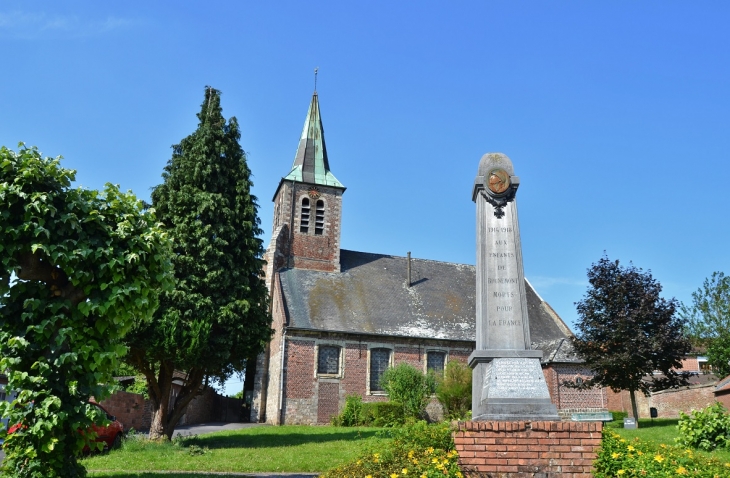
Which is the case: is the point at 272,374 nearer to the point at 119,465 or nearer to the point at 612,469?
the point at 119,465

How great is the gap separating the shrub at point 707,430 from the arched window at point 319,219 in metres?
25.5

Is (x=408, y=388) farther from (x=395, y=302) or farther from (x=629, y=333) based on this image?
(x=629, y=333)

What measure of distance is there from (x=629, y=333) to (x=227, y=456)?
14520mm

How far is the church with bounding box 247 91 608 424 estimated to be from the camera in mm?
29500

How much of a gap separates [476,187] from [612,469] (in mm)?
4128

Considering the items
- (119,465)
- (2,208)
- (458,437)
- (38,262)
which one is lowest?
(119,465)

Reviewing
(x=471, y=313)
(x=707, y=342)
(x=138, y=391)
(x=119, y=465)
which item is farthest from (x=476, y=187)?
(x=707, y=342)

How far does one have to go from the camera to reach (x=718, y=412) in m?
12.3

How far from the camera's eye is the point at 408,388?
28.1 metres

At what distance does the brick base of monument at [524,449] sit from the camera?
23.1ft

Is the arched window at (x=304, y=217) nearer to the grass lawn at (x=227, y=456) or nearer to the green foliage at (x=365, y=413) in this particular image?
the green foliage at (x=365, y=413)

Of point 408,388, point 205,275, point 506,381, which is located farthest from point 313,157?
point 506,381

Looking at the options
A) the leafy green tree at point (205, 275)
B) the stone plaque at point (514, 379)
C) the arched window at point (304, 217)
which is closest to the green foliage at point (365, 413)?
the leafy green tree at point (205, 275)

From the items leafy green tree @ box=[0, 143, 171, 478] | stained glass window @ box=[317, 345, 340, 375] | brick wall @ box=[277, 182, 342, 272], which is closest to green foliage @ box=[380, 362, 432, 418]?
stained glass window @ box=[317, 345, 340, 375]
